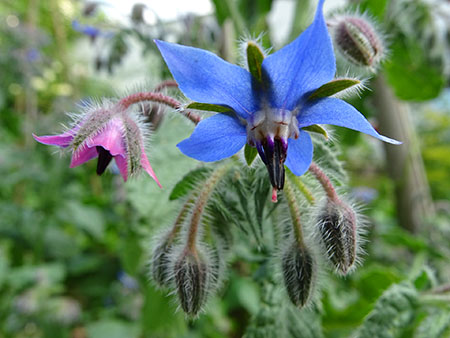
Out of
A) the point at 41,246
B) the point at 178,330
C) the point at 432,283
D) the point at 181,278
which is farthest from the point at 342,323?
the point at 41,246

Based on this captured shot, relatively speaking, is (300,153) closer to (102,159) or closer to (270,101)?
(270,101)

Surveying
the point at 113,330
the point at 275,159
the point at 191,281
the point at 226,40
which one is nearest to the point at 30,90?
the point at 113,330

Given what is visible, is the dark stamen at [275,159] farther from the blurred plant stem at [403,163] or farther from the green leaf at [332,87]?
the blurred plant stem at [403,163]

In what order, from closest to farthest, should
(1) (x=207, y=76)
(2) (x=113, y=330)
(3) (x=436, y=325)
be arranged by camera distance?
(1) (x=207, y=76) → (3) (x=436, y=325) → (2) (x=113, y=330)

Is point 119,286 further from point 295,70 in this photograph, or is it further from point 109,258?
point 295,70

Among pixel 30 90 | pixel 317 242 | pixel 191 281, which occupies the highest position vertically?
pixel 30 90

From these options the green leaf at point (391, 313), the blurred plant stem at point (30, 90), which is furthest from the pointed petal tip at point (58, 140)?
the blurred plant stem at point (30, 90)

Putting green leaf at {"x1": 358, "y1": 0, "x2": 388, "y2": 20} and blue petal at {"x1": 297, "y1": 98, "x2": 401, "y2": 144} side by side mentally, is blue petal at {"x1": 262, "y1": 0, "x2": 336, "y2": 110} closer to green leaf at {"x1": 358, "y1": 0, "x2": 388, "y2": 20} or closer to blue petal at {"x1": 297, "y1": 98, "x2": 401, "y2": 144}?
blue petal at {"x1": 297, "y1": 98, "x2": 401, "y2": 144}
